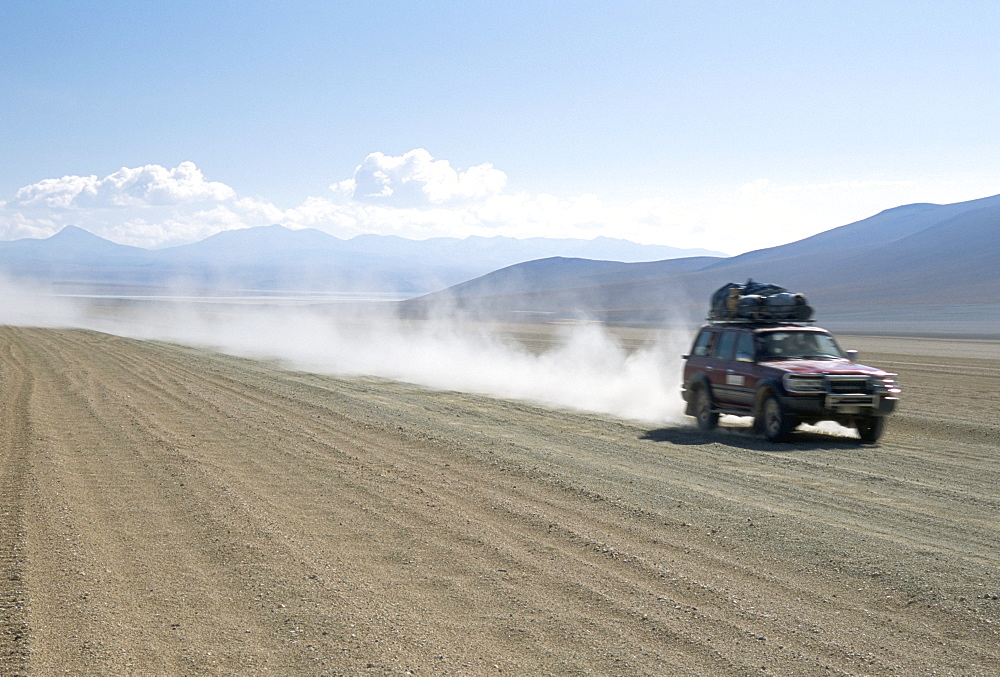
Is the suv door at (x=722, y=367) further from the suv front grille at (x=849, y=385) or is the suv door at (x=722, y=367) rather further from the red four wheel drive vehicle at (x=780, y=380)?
the suv front grille at (x=849, y=385)

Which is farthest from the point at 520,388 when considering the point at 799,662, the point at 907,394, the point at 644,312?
the point at 644,312

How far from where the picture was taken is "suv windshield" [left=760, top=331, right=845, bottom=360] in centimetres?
1541

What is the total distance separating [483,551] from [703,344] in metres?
10.6

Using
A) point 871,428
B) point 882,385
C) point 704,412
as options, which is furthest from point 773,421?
point 704,412

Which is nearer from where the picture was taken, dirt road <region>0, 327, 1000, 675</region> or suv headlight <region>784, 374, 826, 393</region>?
dirt road <region>0, 327, 1000, 675</region>

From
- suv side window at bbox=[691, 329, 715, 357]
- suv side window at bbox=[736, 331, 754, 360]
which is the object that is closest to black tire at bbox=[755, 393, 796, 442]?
suv side window at bbox=[736, 331, 754, 360]

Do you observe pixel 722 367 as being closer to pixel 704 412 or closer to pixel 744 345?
pixel 744 345

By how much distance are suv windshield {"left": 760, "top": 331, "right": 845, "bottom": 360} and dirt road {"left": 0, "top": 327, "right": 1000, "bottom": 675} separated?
1.46 metres

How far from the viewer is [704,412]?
1650 centimetres

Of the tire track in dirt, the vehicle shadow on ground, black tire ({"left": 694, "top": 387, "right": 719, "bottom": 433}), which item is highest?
the tire track in dirt

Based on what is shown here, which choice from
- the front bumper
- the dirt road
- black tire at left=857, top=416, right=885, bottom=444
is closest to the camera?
the dirt road

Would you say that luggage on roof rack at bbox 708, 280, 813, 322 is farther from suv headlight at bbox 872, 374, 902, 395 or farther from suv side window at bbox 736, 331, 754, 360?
suv headlight at bbox 872, 374, 902, 395

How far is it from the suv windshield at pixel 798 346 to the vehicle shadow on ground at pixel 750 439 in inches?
50.1

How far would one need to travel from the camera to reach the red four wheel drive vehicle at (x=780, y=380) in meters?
14.1
